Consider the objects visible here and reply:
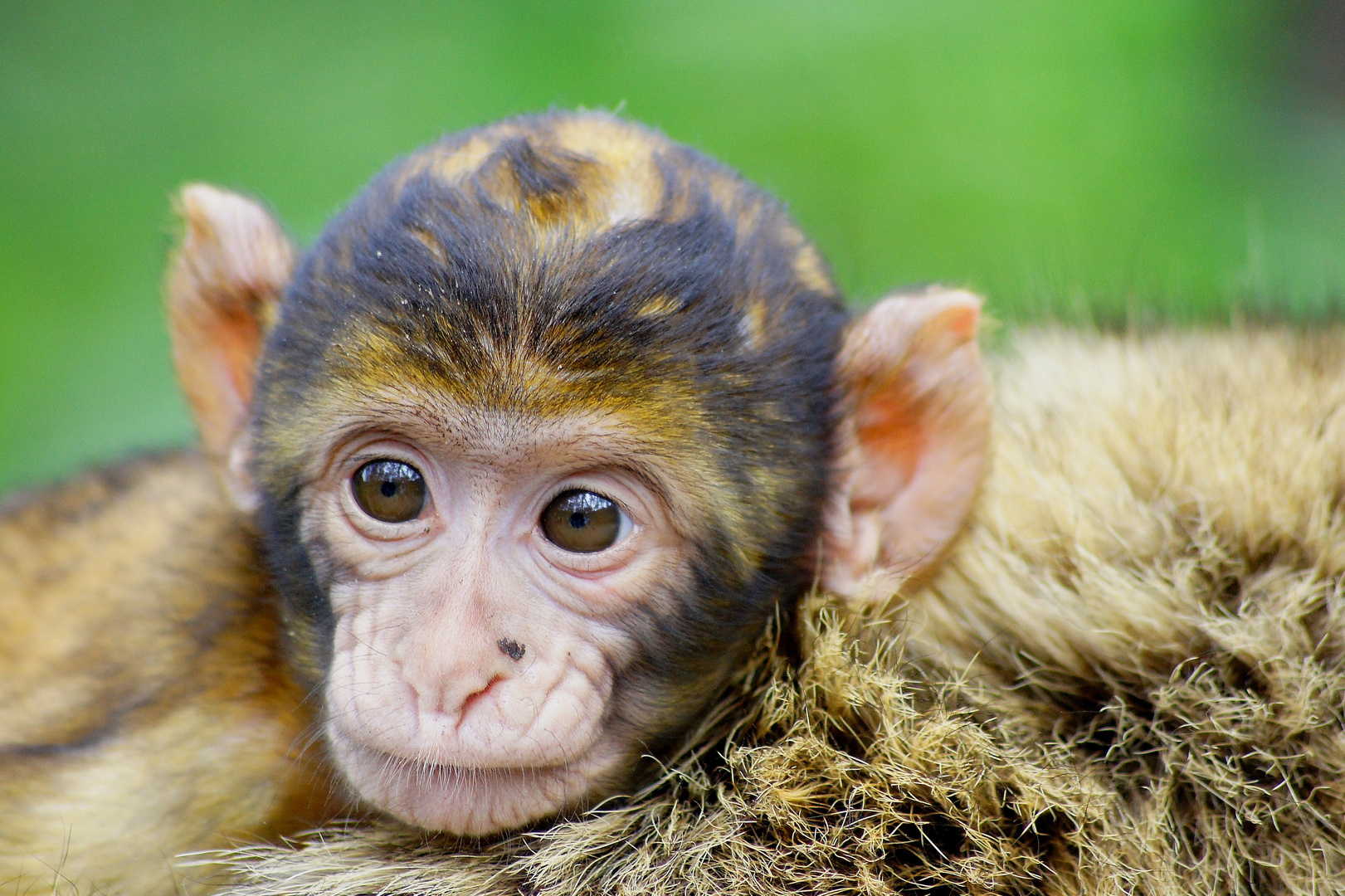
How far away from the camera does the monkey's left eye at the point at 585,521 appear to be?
2.69 metres

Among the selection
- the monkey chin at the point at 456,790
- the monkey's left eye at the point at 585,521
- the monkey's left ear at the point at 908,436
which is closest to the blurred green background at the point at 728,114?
the monkey's left ear at the point at 908,436

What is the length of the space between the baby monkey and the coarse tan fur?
13 cm

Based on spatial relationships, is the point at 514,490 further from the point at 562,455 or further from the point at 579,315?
the point at 579,315

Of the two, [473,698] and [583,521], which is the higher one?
[583,521]

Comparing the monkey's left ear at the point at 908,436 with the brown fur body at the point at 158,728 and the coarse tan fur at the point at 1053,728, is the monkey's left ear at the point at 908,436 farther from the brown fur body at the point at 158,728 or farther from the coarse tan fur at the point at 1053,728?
the brown fur body at the point at 158,728

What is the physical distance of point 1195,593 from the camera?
104 inches

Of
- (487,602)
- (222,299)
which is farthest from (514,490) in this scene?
(222,299)

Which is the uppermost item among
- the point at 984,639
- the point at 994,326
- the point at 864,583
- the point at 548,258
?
the point at 548,258

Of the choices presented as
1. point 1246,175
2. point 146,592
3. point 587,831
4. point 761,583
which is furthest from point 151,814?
point 1246,175

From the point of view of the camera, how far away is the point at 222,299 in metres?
3.25

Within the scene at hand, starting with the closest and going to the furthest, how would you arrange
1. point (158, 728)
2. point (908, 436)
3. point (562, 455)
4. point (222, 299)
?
1. point (562, 455)
2. point (908, 436)
3. point (158, 728)
4. point (222, 299)

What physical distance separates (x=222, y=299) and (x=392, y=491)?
85 cm

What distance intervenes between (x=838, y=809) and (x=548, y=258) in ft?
3.82

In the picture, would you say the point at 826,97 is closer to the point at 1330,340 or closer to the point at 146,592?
the point at 1330,340
